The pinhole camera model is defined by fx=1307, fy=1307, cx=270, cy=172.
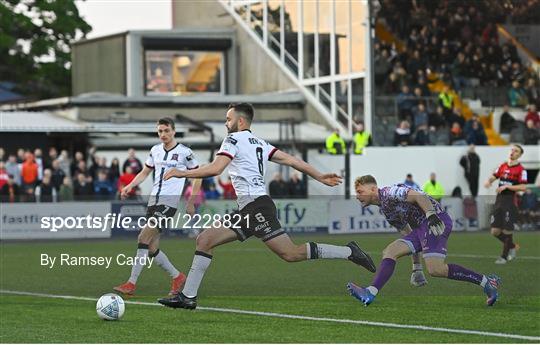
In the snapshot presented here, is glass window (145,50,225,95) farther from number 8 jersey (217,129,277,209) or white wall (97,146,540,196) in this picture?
number 8 jersey (217,129,277,209)

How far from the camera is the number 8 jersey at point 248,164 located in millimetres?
13953

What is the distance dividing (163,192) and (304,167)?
3.88 meters

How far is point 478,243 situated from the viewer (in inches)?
1137

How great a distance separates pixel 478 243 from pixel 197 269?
1567 centimetres

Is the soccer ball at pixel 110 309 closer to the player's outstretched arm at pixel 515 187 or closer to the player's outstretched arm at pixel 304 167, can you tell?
the player's outstretched arm at pixel 304 167

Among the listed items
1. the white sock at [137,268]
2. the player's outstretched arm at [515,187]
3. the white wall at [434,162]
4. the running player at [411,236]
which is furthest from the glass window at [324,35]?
the running player at [411,236]

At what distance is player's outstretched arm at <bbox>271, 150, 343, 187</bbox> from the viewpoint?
13734mm

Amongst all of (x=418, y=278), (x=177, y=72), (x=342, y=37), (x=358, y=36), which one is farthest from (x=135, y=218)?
(x=418, y=278)

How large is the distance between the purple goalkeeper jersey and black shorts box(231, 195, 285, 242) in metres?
1.33

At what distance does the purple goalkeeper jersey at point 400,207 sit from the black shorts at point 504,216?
26.0ft

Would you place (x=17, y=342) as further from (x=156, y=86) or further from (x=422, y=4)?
(x=156, y=86)

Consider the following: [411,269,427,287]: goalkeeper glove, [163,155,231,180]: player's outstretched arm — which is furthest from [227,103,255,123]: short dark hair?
[411,269,427,287]: goalkeeper glove

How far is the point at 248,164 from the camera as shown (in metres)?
14.0

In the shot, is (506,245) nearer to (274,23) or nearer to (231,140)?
(231,140)
